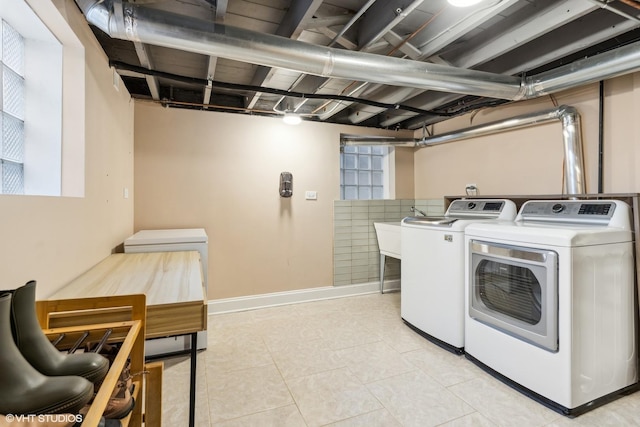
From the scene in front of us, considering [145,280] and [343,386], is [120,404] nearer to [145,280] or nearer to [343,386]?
[145,280]

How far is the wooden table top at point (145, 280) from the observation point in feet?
4.16

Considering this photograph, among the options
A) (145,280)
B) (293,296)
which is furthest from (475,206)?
(145,280)

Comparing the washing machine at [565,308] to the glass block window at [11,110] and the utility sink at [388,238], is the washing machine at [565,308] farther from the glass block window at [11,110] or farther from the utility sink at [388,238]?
the glass block window at [11,110]

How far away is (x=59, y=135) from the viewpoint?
1.51 m

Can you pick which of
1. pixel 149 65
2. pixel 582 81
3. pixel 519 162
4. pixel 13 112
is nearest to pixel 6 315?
pixel 13 112

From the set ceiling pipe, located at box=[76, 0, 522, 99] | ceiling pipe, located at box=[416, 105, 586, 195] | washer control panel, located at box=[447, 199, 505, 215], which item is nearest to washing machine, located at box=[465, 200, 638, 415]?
ceiling pipe, located at box=[416, 105, 586, 195]

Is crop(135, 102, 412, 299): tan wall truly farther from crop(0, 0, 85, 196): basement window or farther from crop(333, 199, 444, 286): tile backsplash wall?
crop(0, 0, 85, 196): basement window

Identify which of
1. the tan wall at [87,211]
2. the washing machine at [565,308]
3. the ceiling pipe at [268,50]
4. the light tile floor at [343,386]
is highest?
the ceiling pipe at [268,50]

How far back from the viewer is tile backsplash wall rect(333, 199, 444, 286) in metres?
3.74

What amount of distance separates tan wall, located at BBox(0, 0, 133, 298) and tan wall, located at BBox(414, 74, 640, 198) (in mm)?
3394

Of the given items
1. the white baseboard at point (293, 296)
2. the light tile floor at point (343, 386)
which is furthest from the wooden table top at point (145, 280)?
the white baseboard at point (293, 296)

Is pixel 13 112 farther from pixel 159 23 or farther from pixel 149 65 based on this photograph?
pixel 149 65

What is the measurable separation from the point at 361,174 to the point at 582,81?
2.49 m
